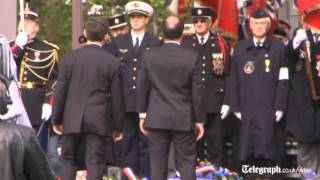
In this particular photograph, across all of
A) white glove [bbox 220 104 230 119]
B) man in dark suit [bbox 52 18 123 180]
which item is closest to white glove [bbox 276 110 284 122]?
white glove [bbox 220 104 230 119]

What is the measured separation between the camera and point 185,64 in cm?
929

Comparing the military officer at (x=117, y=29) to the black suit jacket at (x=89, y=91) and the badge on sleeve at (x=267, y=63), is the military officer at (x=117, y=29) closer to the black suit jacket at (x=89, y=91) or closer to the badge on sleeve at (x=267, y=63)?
the black suit jacket at (x=89, y=91)

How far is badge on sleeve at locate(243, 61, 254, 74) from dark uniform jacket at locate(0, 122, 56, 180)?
601 cm

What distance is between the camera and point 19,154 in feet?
15.8

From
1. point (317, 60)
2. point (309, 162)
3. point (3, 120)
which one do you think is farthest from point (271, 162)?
point (3, 120)

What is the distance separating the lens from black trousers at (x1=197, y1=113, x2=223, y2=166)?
1097 centimetres

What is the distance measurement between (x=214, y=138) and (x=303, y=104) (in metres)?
1.08

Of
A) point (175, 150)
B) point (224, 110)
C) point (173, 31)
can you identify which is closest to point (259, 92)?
point (224, 110)

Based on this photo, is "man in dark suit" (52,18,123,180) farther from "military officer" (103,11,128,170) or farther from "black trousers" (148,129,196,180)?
"military officer" (103,11,128,170)

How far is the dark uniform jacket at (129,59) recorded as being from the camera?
35.4ft

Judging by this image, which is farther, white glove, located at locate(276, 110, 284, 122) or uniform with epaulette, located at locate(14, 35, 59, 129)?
uniform with epaulette, located at locate(14, 35, 59, 129)

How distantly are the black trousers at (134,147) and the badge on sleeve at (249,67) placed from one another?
1279mm

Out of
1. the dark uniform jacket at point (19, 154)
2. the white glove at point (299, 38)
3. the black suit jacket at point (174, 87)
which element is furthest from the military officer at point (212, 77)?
the dark uniform jacket at point (19, 154)

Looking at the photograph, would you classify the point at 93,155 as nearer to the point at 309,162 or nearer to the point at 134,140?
the point at 134,140
